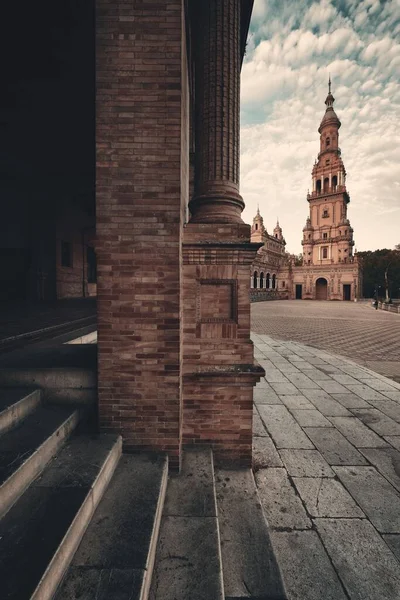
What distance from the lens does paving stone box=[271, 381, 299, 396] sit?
5.11 meters

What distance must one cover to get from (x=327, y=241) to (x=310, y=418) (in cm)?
6199

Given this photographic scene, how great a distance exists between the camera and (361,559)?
1927 mm

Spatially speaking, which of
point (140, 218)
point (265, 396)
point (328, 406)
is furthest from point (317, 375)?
point (140, 218)

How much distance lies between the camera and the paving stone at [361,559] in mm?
1731

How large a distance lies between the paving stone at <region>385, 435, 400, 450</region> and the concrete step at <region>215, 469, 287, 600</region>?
222 centimetres

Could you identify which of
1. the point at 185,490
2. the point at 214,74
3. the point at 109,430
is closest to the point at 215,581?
the point at 185,490

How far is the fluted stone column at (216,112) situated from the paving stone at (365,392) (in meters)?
4.30

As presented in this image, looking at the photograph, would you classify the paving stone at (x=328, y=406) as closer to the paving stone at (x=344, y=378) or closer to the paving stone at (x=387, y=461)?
the paving stone at (x=387, y=461)

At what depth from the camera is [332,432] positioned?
3711mm

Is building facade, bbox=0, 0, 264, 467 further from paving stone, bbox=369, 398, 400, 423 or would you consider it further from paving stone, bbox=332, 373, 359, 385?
paving stone, bbox=332, 373, 359, 385

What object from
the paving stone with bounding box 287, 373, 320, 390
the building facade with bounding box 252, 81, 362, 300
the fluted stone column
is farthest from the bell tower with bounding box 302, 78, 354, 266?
the fluted stone column

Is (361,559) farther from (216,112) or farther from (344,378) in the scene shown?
(216,112)

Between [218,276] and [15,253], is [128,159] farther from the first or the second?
[15,253]

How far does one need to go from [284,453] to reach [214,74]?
494 centimetres
